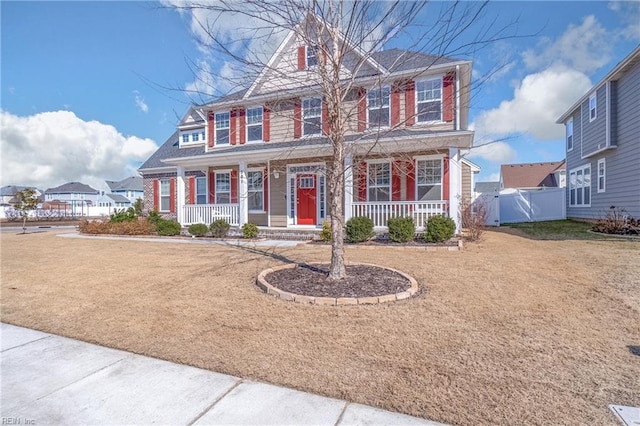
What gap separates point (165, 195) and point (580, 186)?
937 inches

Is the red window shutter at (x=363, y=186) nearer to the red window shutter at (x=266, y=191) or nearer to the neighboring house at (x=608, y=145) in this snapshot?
the red window shutter at (x=266, y=191)

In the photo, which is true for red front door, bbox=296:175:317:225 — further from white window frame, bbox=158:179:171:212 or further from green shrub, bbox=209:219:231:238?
white window frame, bbox=158:179:171:212

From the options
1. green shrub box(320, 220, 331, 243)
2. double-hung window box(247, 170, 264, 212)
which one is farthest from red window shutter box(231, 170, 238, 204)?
green shrub box(320, 220, 331, 243)

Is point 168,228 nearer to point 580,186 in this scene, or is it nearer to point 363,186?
point 363,186

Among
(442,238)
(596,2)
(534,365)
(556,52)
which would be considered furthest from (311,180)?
(534,365)

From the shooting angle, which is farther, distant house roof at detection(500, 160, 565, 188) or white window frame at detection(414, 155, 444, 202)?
distant house roof at detection(500, 160, 565, 188)

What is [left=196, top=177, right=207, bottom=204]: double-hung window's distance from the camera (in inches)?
667

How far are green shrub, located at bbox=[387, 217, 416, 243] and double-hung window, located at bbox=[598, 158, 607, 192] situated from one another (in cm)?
1165

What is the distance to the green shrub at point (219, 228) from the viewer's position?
12703 millimetres

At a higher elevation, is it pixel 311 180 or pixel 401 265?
pixel 311 180

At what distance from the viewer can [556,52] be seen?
6.93 m

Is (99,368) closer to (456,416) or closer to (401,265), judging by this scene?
(456,416)

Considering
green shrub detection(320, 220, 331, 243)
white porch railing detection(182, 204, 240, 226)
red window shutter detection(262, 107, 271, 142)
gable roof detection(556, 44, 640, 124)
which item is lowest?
green shrub detection(320, 220, 331, 243)

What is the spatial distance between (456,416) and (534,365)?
118 centimetres
